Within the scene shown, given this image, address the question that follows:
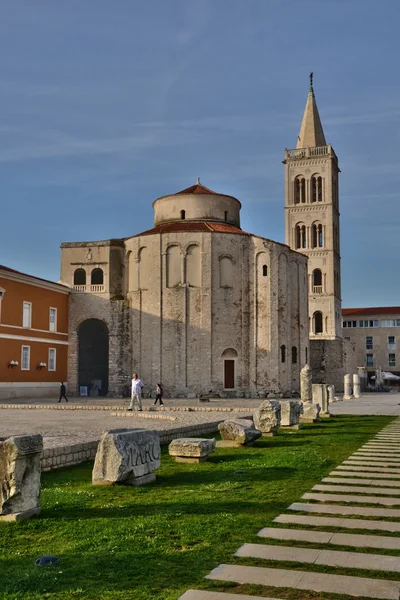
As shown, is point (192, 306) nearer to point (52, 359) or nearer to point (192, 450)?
point (52, 359)

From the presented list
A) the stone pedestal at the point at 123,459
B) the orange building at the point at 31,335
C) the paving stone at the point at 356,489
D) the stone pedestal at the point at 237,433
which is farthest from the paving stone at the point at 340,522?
the orange building at the point at 31,335

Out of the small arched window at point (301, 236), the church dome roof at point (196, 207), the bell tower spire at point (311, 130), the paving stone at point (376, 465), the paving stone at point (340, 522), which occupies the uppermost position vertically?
the bell tower spire at point (311, 130)

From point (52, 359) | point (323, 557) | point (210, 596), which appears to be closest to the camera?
point (210, 596)

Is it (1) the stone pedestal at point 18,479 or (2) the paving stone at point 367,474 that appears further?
(2) the paving stone at point 367,474

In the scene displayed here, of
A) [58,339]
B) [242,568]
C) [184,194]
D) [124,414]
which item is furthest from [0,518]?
[184,194]

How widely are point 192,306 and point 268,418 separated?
26.3 meters

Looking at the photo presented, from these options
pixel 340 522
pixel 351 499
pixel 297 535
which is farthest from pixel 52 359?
pixel 297 535

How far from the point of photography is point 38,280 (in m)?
37.2

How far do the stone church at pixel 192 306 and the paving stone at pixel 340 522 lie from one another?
111ft

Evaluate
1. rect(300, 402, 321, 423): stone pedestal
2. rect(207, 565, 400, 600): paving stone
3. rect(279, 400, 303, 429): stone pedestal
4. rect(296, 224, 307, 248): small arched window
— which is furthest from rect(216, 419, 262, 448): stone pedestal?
rect(296, 224, 307, 248): small arched window

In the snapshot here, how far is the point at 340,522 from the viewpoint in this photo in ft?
19.6

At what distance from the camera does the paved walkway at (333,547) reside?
4.20 metres

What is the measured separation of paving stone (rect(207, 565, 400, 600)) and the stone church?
1400 inches

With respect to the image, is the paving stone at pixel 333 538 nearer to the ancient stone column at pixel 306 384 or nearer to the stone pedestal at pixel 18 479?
the stone pedestal at pixel 18 479
